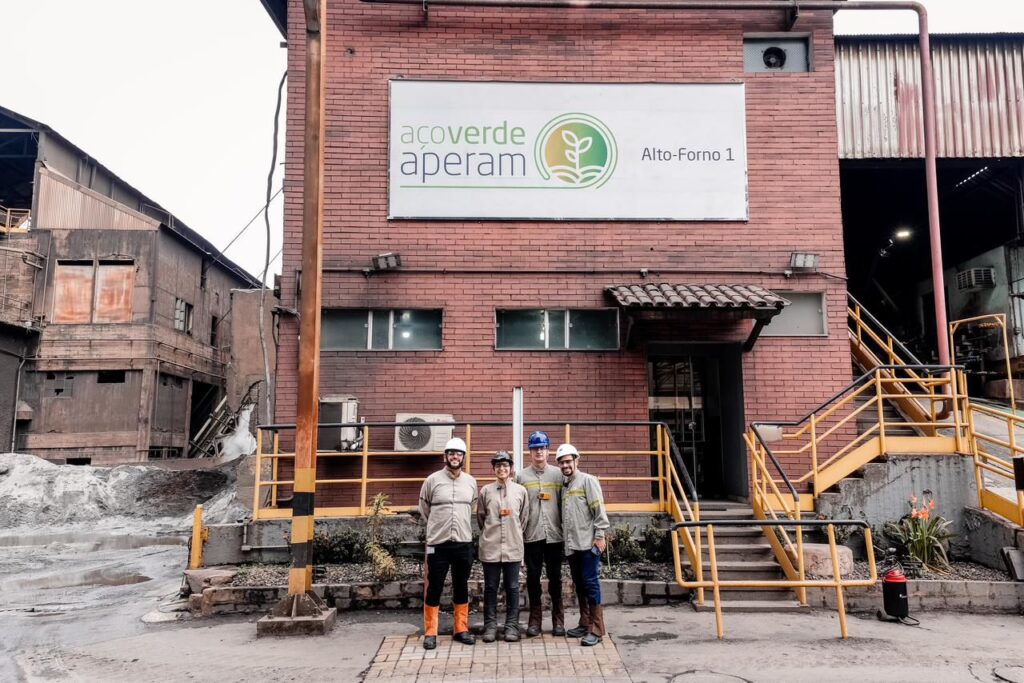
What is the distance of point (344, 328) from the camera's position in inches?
439

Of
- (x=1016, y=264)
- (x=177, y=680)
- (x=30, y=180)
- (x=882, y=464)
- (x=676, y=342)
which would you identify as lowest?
(x=177, y=680)

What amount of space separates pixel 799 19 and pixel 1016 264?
889cm

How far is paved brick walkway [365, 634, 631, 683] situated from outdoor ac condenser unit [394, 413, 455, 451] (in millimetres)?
3887

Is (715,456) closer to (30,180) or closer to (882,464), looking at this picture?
(882,464)

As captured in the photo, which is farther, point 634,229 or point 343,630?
point 634,229

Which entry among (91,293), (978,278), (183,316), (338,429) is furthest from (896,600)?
(183,316)

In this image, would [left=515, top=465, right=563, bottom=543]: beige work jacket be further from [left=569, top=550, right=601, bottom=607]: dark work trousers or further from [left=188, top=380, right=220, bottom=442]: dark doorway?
[left=188, top=380, right=220, bottom=442]: dark doorway

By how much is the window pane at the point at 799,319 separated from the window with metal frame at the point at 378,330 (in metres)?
5.51

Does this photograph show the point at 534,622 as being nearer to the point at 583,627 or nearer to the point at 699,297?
the point at 583,627

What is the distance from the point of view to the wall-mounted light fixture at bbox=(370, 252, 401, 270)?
36.1 ft

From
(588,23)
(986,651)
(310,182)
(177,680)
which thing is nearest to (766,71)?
(588,23)

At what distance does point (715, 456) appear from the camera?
11891 millimetres

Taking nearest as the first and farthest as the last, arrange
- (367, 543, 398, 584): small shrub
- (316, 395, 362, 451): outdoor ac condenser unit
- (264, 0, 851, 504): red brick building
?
(367, 543, 398, 584): small shrub, (316, 395, 362, 451): outdoor ac condenser unit, (264, 0, 851, 504): red brick building

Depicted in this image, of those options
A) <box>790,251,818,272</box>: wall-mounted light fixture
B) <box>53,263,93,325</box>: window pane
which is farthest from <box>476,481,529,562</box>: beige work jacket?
<box>53,263,93,325</box>: window pane
